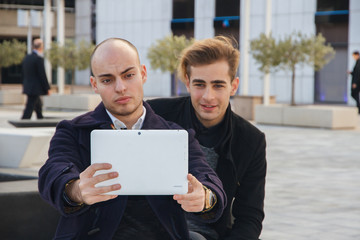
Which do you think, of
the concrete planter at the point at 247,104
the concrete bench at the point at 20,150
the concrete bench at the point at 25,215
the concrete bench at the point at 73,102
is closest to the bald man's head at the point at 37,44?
the concrete bench at the point at 20,150

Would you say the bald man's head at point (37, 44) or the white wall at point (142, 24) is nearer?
the bald man's head at point (37, 44)

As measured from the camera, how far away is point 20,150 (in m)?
8.23

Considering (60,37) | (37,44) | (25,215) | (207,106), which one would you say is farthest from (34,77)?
(207,106)

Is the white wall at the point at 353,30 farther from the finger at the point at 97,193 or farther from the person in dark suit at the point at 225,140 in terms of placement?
the finger at the point at 97,193

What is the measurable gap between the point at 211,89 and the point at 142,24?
37.8 metres

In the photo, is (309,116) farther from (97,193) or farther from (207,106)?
(97,193)

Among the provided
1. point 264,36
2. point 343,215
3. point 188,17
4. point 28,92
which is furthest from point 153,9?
point 343,215

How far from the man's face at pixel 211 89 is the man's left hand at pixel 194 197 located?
1.04 metres

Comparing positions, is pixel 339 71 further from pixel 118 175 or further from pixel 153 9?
pixel 118 175

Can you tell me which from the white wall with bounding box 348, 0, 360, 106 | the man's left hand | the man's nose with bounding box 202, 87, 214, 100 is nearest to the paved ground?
the man's nose with bounding box 202, 87, 214, 100

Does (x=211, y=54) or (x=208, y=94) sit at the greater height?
(x=211, y=54)

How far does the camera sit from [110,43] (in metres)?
2.72

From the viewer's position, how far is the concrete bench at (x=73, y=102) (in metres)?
25.3

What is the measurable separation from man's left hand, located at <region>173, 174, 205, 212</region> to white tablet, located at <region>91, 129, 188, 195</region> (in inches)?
2.5
